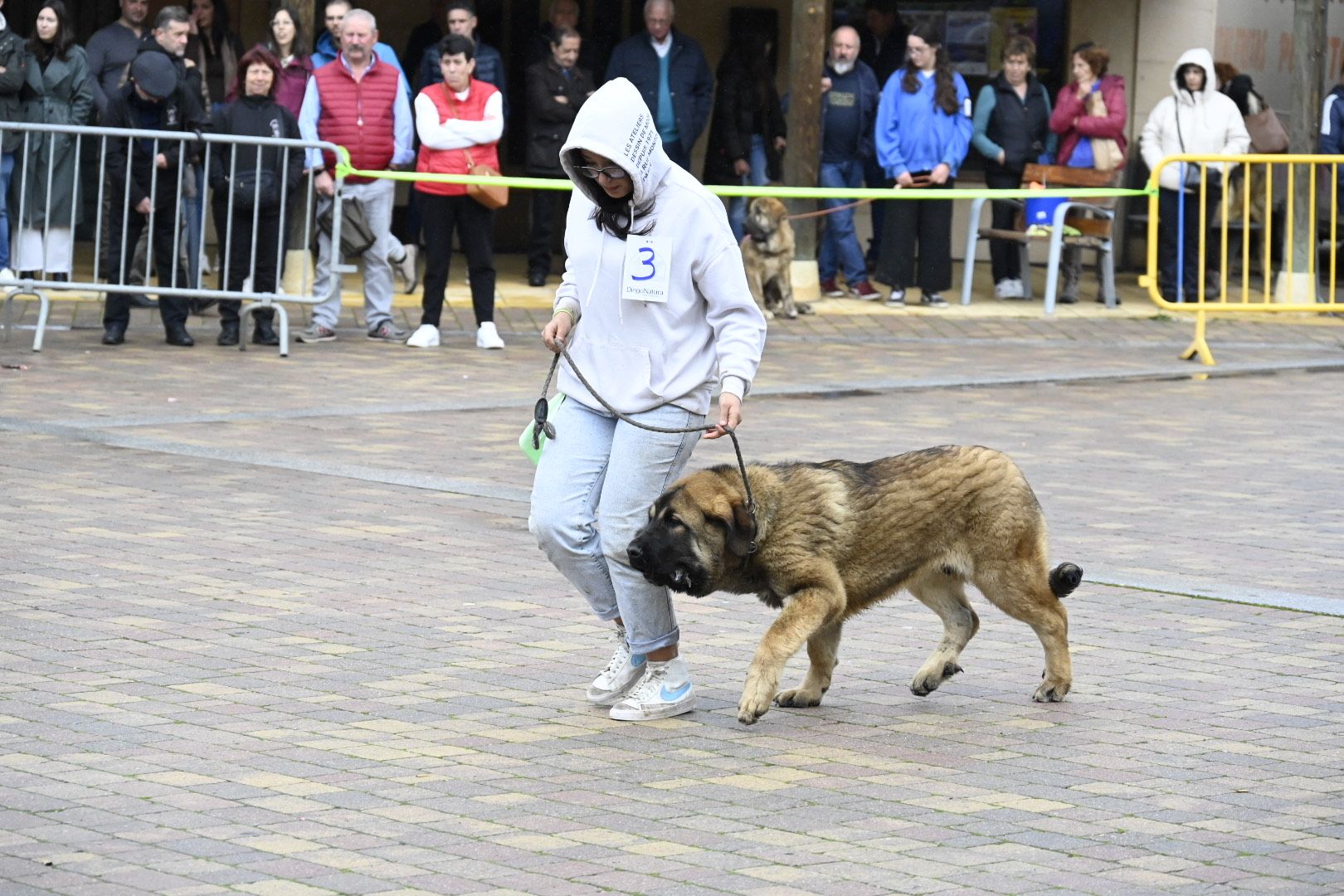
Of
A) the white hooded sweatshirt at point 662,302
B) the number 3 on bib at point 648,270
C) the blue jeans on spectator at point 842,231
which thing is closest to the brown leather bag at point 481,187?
the blue jeans on spectator at point 842,231

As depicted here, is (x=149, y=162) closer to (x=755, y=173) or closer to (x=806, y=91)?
(x=806, y=91)

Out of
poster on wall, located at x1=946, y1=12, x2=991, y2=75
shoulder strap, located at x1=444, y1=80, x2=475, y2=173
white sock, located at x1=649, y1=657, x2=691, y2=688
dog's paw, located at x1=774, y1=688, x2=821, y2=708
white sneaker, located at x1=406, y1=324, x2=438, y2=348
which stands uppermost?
poster on wall, located at x1=946, y1=12, x2=991, y2=75

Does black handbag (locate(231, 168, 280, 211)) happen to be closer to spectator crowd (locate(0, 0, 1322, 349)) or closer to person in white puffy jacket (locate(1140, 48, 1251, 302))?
spectator crowd (locate(0, 0, 1322, 349))

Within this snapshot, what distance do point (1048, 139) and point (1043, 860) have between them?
1380cm

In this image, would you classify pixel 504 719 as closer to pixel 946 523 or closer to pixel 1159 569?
pixel 946 523

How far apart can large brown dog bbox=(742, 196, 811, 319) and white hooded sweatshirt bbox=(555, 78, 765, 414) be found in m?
9.53

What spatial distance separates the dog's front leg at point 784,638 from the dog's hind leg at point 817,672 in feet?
0.90

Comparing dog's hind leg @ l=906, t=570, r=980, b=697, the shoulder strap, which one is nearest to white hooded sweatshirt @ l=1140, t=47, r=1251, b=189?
the shoulder strap

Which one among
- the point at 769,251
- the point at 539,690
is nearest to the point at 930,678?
the point at 539,690

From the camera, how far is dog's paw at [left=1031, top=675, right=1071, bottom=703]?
623cm

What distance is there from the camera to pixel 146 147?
13.0 meters

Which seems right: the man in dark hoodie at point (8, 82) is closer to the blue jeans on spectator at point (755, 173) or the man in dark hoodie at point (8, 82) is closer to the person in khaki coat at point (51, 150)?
the person in khaki coat at point (51, 150)

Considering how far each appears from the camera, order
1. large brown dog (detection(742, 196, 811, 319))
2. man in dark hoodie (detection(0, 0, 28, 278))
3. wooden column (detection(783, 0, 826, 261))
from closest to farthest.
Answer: man in dark hoodie (detection(0, 0, 28, 278)) < large brown dog (detection(742, 196, 811, 319)) < wooden column (detection(783, 0, 826, 261))

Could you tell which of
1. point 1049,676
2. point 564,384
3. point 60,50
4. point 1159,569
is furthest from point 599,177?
point 60,50
